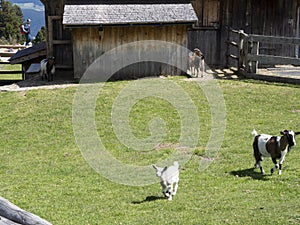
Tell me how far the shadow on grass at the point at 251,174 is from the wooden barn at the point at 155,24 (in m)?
11.2

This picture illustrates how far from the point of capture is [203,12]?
24406 mm

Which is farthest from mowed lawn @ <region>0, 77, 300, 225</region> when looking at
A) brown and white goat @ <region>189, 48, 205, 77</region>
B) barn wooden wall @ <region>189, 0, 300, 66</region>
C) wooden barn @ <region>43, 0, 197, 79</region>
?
barn wooden wall @ <region>189, 0, 300, 66</region>

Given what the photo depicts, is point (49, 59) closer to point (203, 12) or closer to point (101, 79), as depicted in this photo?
point (101, 79)

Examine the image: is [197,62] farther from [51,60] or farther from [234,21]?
[51,60]

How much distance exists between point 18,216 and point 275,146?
6.00m

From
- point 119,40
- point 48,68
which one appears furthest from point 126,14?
point 48,68

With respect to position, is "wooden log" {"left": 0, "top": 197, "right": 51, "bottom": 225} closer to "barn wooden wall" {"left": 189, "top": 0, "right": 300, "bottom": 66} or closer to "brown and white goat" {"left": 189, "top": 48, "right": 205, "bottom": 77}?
"brown and white goat" {"left": 189, "top": 48, "right": 205, "bottom": 77}

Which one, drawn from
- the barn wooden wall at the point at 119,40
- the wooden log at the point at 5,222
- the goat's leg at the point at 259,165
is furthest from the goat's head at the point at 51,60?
the wooden log at the point at 5,222

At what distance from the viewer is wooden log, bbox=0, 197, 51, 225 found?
5586mm

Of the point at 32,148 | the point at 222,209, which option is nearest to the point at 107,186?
the point at 222,209

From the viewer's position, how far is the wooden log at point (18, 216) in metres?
5.59

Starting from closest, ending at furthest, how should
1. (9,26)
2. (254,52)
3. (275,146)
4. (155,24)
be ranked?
(275,146), (254,52), (155,24), (9,26)

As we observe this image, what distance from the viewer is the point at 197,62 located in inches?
846

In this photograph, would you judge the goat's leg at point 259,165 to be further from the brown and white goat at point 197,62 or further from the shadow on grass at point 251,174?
the brown and white goat at point 197,62
